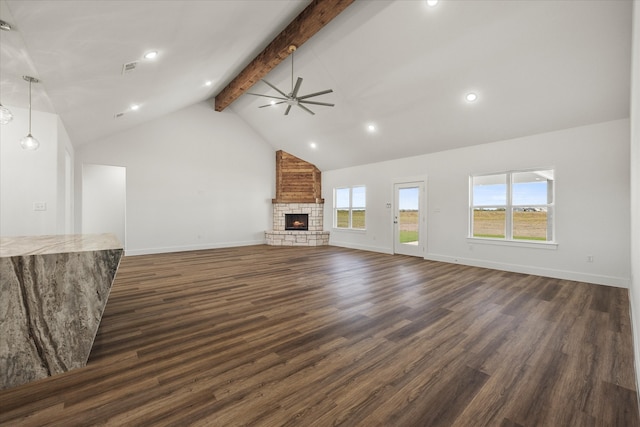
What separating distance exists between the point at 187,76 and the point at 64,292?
12.8 ft

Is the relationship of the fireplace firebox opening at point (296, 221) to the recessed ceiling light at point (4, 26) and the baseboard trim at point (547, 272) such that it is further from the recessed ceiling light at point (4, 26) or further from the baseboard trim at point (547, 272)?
the recessed ceiling light at point (4, 26)

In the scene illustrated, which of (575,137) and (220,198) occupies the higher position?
(575,137)

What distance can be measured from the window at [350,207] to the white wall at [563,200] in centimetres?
194

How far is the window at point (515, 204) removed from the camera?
495 cm

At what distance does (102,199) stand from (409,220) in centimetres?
872

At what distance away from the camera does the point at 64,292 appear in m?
1.90

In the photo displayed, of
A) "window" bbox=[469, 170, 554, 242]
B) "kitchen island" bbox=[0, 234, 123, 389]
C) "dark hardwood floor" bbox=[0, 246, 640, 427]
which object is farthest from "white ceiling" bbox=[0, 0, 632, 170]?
"dark hardwood floor" bbox=[0, 246, 640, 427]

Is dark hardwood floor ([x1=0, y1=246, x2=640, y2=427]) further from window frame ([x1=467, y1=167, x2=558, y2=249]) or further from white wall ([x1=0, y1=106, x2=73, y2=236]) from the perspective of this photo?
white wall ([x1=0, y1=106, x2=73, y2=236])

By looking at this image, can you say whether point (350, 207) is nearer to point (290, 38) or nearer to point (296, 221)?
point (296, 221)

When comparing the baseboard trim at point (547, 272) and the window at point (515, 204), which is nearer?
the baseboard trim at point (547, 272)

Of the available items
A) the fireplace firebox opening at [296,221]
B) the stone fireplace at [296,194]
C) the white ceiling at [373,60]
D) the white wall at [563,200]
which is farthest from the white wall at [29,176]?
the white wall at [563,200]

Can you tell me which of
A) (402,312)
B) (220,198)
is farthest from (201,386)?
(220,198)

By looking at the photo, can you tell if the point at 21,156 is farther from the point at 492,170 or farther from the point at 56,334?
the point at 492,170

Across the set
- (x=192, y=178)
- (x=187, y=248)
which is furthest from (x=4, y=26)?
(x=187, y=248)
